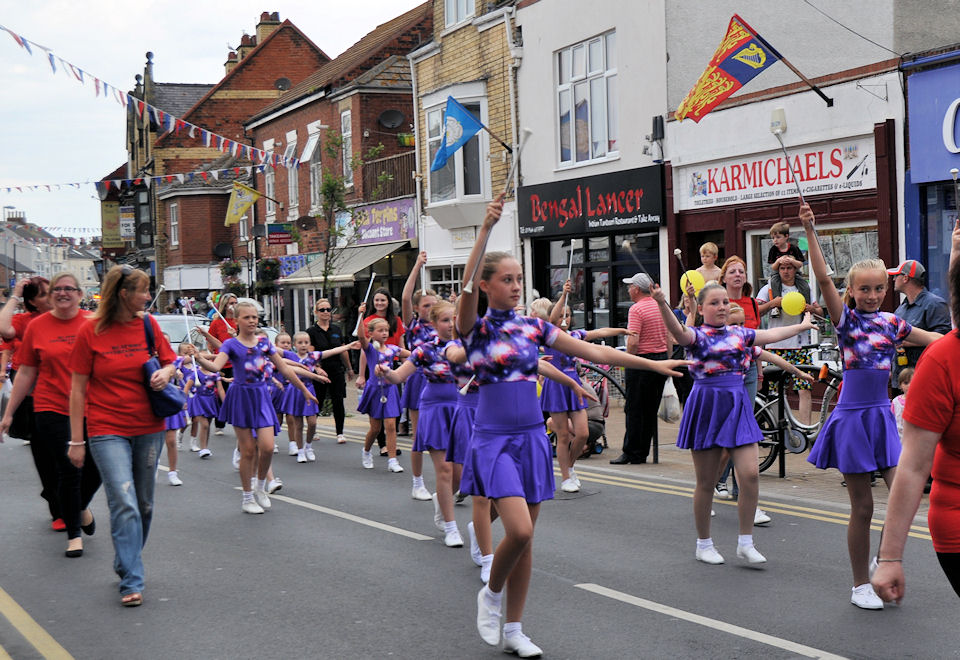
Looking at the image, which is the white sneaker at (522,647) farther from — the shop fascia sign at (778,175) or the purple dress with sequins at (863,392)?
the shop fascia sign at (778,175)

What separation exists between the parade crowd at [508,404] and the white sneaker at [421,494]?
0.03m

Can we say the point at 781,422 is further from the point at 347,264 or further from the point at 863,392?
the point at 347,264

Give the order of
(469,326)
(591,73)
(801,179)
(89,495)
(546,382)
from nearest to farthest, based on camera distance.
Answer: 1. (469,326)
2. (89,495)
3. (546,382)
4. (801,179)
5. (591,73)

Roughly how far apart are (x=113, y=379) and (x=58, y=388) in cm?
158

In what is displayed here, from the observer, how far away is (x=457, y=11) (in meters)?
25.5

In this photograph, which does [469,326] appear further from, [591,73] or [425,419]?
[591,73]

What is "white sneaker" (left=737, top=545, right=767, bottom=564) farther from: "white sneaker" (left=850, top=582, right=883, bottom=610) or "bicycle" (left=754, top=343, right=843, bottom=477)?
"bicycle" (left=754, top=343, right=843, bottom=477)

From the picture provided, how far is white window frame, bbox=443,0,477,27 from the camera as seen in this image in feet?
81.7

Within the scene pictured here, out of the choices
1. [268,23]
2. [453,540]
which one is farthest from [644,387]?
[268,23]

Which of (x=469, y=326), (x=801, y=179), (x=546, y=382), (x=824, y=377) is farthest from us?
(x=801, y=179)

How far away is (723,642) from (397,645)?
161 centimetres

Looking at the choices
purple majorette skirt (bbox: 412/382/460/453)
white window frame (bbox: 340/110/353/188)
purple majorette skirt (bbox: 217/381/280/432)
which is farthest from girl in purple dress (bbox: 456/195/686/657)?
white window frame (bbox: 340/110/353/188)

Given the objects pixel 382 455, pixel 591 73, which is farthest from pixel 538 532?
pixel 591 73

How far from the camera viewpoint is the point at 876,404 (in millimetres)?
6332
